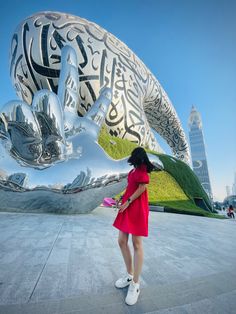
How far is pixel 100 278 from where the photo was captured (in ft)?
6.00

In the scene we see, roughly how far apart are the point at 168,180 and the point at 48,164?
12.0 metres

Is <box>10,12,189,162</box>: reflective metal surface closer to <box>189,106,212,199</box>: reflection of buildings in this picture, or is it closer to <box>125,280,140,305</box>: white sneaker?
<box>125,280,140,305</box>: white sneaker

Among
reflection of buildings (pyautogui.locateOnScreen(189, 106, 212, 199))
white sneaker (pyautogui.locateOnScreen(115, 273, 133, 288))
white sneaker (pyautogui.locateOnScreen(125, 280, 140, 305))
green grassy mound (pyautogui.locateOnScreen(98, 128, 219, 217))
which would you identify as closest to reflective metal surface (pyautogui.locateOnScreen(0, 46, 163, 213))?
white sneaker (pyautogui.locateOnScreen(115, 273, 133, 288))

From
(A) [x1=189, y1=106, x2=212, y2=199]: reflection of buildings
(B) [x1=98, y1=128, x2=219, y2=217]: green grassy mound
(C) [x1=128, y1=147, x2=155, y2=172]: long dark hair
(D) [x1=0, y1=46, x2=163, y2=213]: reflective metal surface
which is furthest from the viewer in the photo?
(A) [x1=189, y1=106, x2=212, y2=199]: reflection of buildings

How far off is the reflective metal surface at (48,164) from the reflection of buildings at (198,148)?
364 feet

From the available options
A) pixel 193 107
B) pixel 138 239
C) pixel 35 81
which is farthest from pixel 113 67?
pixel 193 107

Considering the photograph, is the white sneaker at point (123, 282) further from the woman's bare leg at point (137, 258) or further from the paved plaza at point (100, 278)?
the woman's bare leg at point (137, 258)

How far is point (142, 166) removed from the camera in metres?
1.79

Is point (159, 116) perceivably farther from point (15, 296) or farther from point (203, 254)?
point (15, 296)

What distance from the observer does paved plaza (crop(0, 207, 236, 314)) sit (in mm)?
1393

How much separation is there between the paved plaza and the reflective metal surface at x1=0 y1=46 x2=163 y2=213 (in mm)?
2311

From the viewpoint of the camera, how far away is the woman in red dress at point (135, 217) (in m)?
1.62

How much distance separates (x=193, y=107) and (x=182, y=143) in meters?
102

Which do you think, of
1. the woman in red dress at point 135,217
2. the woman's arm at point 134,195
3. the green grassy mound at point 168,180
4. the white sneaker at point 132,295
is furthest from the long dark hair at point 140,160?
the green grassy mound at point 168,180
